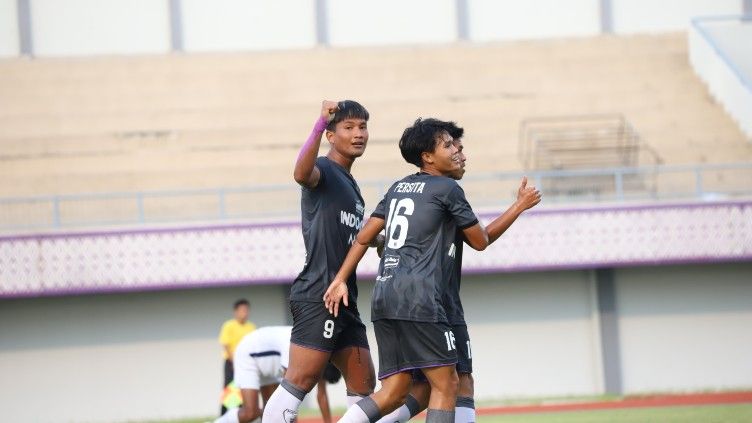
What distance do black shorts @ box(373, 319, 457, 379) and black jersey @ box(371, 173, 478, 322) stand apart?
55 mm

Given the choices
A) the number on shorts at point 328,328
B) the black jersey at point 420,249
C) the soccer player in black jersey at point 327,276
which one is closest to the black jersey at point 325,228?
the soccer player in black jersey at point 327,276

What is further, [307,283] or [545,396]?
[545,396]

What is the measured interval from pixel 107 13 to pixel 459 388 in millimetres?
24023

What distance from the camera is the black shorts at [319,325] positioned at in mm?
9016

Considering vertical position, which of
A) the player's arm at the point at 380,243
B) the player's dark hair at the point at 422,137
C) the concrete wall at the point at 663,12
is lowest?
the player's arm at the point at 380,243

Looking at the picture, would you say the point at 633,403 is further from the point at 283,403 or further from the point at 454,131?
the point at 454,131

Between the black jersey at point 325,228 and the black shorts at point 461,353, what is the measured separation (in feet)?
2.20

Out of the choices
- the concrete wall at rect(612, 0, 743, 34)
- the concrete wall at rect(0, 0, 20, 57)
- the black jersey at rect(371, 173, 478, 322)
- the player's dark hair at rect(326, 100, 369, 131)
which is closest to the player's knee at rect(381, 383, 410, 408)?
the black jersey at rect(371, 173, 478, 322)

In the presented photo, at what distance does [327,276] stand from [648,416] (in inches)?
302

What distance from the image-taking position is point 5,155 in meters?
25.4

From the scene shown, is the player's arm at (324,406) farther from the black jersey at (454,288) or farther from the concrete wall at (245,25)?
the concrete wall at (245,25)

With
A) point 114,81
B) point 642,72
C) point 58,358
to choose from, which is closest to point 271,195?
point 58,358

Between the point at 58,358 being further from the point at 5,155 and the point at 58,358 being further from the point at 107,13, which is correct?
the point at 107,13

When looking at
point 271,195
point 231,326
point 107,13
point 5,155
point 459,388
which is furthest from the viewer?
point 107,13
